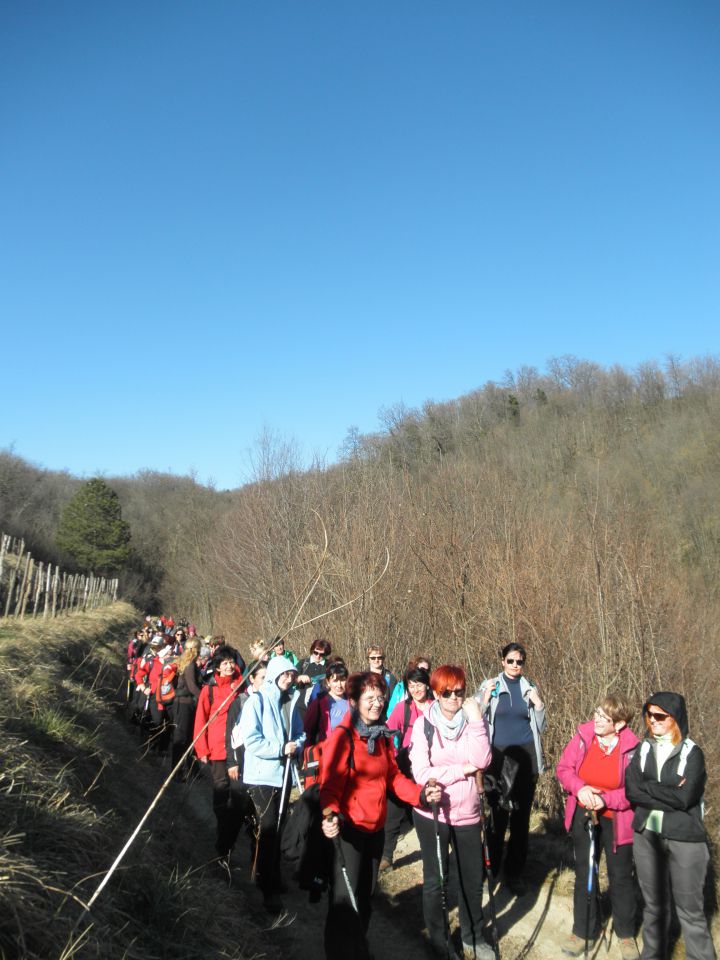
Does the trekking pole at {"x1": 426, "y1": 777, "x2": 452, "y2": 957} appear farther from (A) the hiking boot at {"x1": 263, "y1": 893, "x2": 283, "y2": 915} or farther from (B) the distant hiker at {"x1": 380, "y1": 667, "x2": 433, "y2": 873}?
(B) the distant hiker at {"x1": 380, "y1": 667, "x2": 433, "y2": 873}

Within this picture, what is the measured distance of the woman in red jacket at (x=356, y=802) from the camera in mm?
4324

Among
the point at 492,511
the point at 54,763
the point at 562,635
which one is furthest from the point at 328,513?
the point at 54,763

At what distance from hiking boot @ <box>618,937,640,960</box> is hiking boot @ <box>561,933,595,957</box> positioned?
10.3 inches

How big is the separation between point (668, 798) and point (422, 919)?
8.31ft

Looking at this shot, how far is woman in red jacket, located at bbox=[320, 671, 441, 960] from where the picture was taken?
432 centimetres

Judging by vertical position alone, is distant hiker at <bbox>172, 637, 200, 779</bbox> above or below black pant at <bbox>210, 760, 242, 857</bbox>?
above

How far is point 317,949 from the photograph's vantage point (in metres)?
5.20

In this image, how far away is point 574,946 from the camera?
5.24m

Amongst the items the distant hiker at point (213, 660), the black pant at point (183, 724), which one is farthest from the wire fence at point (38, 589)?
the black pant at point (183, 724)

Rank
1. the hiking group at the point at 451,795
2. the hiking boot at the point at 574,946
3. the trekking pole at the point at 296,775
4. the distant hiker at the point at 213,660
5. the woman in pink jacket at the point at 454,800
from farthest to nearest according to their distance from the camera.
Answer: the distant hiker at the point at 213,660
the trekking pole at the point at 296,775
the hiking boot at the point at 574,946
the woman in pink jacket at the point at 454,800
the hiking group at the point at 451,795

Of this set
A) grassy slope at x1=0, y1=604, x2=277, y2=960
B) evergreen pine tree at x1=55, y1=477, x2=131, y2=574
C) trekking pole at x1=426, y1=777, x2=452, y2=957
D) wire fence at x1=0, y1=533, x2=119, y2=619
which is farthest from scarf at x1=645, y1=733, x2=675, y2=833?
evergreen pine tree at x1=55, y1=477, x2=131, y2=574

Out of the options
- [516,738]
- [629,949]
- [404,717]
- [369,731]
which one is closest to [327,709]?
[404,717]

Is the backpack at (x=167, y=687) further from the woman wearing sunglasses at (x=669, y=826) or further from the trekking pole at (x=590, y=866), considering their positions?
the woman wearing sunglasses at (x=669, y=826)

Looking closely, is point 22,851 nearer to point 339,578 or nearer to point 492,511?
point 492,511
